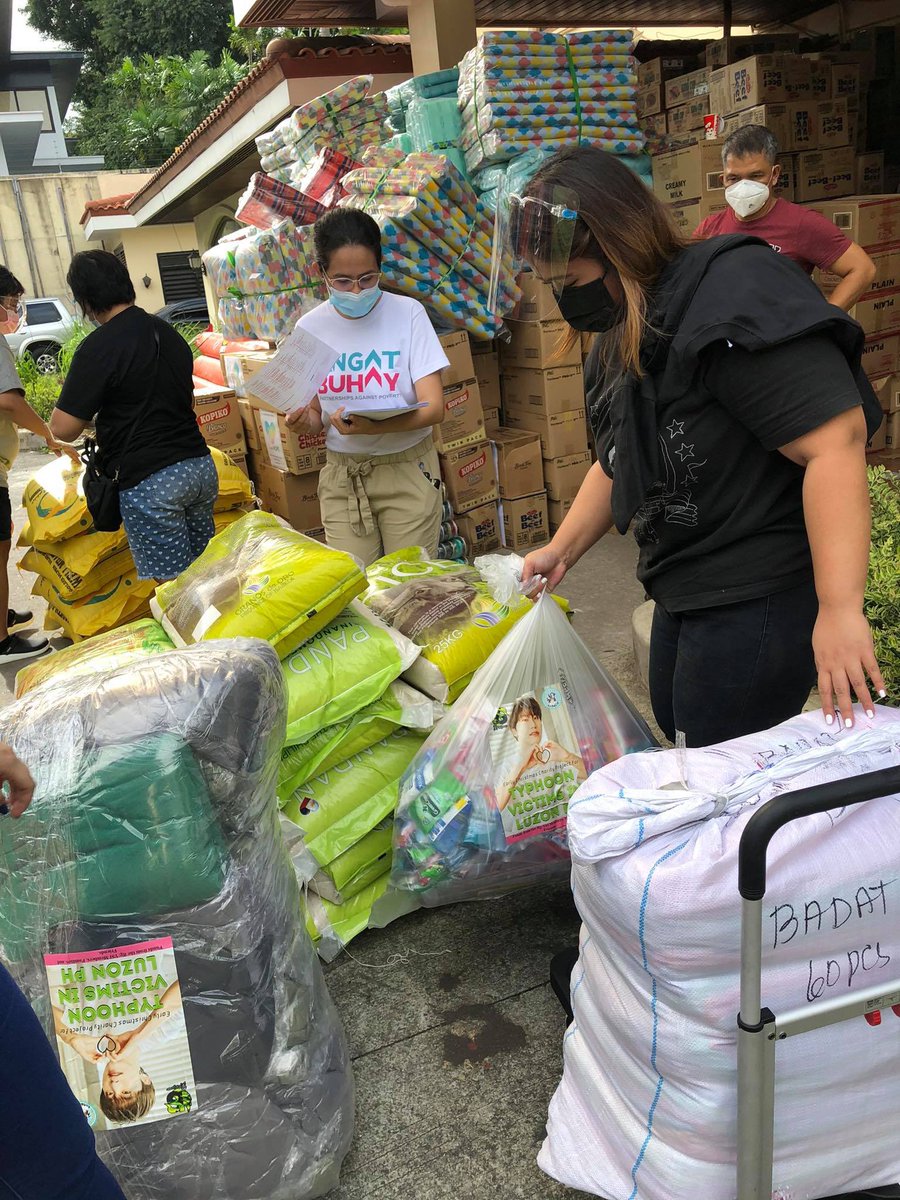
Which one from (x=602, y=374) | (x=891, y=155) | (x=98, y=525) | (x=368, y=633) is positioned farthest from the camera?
(x=891, y=155)

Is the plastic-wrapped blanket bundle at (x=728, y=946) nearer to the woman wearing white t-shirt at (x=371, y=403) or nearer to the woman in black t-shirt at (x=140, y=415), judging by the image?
the woman wearing white t-shirt at (x=371, y=403)

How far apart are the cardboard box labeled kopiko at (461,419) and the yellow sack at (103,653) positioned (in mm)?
2538

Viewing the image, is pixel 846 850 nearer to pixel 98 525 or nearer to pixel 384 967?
pixel 384 967

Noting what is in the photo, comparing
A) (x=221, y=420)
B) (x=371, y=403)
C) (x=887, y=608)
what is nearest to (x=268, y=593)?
(x=371, y=403)

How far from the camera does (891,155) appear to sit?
5.76 metres

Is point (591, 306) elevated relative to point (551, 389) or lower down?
elevated

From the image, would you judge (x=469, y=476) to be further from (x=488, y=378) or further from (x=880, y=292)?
(x=880, y=292)

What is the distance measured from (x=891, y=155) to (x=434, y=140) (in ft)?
9.32

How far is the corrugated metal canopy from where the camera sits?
6906mm

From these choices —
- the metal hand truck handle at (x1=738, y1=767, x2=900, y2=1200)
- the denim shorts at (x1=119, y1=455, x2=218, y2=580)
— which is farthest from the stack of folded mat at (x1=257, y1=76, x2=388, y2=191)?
the metal hand truck handle at (x1=738, y1=767, x2=900, y2=1200)

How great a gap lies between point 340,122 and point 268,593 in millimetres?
4134

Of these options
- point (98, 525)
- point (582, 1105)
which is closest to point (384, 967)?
point (582, 1105)

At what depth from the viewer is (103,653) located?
8.39 feet

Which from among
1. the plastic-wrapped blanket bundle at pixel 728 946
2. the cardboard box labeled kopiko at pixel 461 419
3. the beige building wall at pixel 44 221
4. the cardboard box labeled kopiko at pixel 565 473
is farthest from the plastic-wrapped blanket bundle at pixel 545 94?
the beige building wall at pixel 44 221
